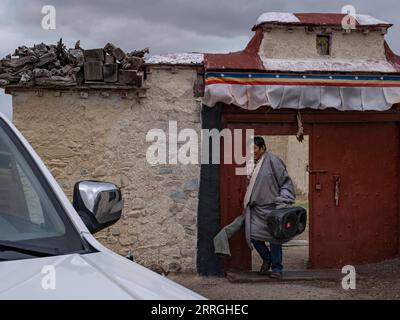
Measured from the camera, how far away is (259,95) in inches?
323

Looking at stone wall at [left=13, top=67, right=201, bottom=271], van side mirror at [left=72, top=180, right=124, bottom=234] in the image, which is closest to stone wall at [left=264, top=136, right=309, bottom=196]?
stone wall at [left=13, top=67, right=201, bottom=271]

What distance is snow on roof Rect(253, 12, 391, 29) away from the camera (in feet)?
27.9

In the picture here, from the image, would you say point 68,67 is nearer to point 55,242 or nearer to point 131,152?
point 131,152

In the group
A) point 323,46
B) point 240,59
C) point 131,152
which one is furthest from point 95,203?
point 323,46

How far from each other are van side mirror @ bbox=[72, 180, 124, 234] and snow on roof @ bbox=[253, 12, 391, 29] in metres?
6.23

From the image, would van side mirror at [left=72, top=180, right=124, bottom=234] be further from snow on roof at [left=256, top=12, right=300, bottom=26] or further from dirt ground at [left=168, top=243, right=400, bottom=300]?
snow on roof at [left=256, top=12, right=300, bottom=26]

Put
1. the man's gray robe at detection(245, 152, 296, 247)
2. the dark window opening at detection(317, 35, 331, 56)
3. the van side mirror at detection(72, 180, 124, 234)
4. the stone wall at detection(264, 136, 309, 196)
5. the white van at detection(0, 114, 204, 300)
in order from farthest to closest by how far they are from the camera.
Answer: the stone wall at detection(264, 136, 309, 196)
the dark window opening at detection(317, 35, 331, 56)
the man's gray robe at detection(245, 152, 296, 247)
the van side mirror at detection(72, 180, 124, 234)
the white van at detection(0, 114, 204, 300)

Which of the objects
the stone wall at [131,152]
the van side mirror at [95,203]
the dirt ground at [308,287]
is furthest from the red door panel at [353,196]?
the van side mirror at [95,203]

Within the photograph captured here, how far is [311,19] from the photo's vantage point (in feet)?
28.5
